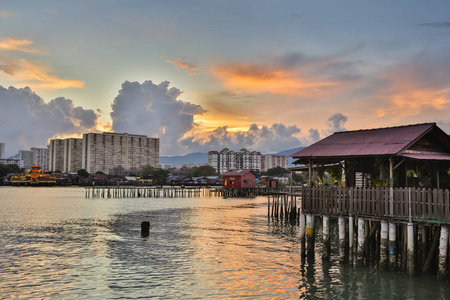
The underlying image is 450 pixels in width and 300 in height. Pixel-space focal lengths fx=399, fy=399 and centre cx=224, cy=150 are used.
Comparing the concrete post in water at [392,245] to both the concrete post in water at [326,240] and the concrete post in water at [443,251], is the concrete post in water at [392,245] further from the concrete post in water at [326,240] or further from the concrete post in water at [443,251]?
the concrete post in water at [326,240]

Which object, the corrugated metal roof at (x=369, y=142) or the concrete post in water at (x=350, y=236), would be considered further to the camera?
the corrugated metal roof at (x=369, y=142)

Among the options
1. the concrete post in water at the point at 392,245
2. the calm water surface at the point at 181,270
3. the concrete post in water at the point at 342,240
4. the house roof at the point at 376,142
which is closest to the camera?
the calm water surface at the point at 181,270

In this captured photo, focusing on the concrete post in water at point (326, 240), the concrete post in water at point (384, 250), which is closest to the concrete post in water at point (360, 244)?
the concrete post in water at point (384, 250)

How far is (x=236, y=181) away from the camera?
9775cm

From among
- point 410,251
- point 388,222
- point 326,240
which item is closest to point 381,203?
point 388,222

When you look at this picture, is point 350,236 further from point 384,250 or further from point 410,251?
point 410,251

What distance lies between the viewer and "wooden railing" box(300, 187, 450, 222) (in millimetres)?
16047

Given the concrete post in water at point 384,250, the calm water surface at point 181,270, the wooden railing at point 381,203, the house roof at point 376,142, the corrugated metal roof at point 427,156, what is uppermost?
the house roof at point 376,142

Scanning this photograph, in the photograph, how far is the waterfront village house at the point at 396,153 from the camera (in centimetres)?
2041

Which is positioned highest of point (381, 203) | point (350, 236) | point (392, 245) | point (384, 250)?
point (381, 203)

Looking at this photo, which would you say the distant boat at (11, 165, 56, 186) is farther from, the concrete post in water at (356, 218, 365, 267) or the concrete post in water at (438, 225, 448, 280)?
the concrete post in water at (438, 225, 448, 280)

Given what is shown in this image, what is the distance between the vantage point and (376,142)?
2177 cm

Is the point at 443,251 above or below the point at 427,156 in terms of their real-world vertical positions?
below

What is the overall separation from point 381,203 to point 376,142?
16.3 ft
